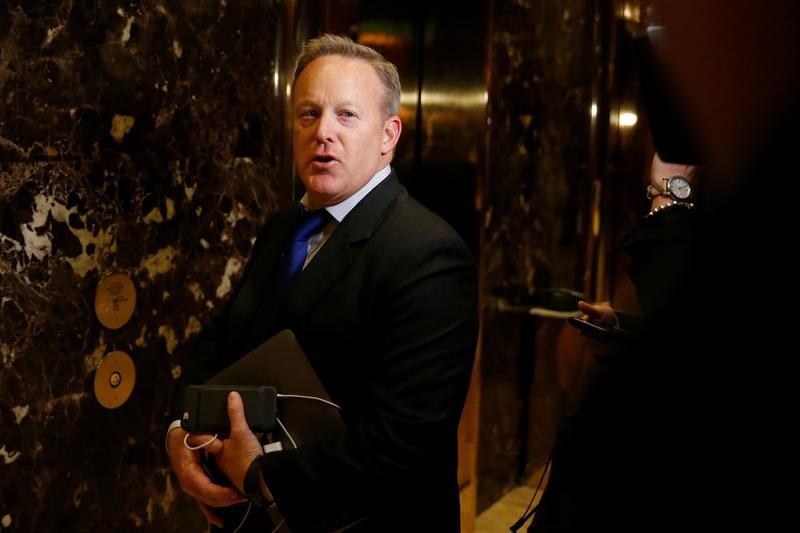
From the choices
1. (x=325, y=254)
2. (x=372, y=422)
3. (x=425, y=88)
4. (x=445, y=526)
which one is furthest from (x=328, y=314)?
(x=425, y=88)

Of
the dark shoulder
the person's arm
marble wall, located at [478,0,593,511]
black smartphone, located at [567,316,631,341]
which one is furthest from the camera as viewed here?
marble wall, located at [478,0,593,511]

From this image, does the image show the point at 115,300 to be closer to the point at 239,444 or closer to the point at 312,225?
the point at 312,225

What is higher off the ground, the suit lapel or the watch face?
the watch face

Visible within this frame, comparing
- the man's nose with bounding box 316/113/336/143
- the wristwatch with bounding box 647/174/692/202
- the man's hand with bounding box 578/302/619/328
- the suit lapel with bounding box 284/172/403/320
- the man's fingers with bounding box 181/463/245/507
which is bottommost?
the man's fingers with bounding box 181/463/245/507

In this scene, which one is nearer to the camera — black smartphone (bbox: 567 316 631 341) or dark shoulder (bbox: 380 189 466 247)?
black smartphone (bbox: 567 316 631 341)

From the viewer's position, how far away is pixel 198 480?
4.67 feet

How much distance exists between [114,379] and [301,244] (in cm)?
99

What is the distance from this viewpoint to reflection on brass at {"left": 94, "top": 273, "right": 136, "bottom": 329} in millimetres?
2092

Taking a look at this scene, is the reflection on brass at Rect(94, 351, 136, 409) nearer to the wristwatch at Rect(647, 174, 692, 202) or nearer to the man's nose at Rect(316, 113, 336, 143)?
the man's nose at Rect(316, 113, 336, 143)

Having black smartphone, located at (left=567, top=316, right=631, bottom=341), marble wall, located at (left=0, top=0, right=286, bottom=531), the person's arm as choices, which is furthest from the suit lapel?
marble wall, located at (left=0, top=0, right=286, bottom=531)

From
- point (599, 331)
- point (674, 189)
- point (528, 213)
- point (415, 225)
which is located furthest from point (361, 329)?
point (528, 213)

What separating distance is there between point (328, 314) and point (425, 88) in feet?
6.62

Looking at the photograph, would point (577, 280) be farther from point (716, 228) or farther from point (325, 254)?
point (716, 228)

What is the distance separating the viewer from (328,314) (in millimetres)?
1388
